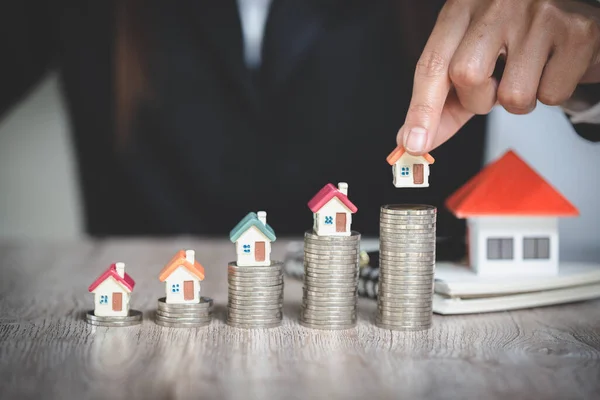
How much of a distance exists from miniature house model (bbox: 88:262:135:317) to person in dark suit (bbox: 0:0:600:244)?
1.22 metres

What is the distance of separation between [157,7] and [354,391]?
182cm

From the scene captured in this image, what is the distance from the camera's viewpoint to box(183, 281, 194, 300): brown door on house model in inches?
50.6

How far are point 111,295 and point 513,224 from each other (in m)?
0.74

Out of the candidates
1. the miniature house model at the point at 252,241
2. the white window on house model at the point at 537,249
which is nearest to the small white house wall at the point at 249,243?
the miniature house model at the point at 252,241

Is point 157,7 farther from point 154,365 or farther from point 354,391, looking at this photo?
point 354,391

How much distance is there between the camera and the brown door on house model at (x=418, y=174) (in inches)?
51.7

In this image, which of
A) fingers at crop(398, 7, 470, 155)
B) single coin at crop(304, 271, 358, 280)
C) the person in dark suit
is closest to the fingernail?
fingers at crop(398, 7, 470, 155)

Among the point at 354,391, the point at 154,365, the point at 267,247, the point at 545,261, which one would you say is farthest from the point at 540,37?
the point at 154,365

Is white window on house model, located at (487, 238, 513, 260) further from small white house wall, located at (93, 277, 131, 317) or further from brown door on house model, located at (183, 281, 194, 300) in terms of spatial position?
small white house wall, located at (93, 277, 131, 317)

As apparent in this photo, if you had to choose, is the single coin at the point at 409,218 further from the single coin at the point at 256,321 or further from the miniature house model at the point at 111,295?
the miniature house model at the point at 111,295

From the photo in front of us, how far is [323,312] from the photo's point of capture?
1278mm

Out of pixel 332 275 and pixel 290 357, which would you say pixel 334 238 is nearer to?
pixel 332 275

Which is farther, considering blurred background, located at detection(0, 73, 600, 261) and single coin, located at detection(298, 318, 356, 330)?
blurred background, located at detection(0, 73, 600, 261)

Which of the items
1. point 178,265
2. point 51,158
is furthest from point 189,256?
point 51,158
